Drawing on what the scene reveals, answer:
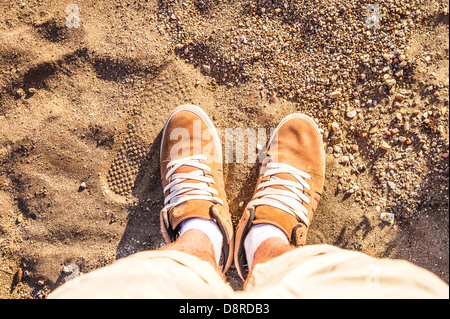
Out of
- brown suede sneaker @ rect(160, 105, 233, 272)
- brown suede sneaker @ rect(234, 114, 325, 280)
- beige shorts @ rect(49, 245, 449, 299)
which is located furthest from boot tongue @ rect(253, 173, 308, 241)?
beige shorts @ rect(49, 245, 449, 299)

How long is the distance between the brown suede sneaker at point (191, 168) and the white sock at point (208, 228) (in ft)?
0.14

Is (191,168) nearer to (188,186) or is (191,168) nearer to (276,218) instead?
(188,186)

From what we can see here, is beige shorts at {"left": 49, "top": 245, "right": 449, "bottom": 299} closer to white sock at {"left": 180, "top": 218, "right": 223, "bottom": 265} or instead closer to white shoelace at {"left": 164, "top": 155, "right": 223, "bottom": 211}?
white sock at {"left": 180, "top": 218, "right": 223, "bottom": 265}

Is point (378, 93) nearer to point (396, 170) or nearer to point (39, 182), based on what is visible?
point (396, 170)

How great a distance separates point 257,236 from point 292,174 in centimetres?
55

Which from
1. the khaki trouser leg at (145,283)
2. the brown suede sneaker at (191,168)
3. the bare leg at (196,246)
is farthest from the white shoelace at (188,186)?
the khaki trouser leg at (145,283)

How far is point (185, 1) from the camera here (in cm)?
204

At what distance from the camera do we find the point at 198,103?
83.0 inches

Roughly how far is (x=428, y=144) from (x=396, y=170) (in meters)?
0.29

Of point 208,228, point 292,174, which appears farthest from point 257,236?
point 292,174

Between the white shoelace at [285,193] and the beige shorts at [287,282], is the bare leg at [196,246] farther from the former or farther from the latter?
the white shoelace at [285,193]

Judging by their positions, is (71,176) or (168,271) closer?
(168,271)

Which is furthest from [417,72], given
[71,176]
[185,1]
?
[71,176]
